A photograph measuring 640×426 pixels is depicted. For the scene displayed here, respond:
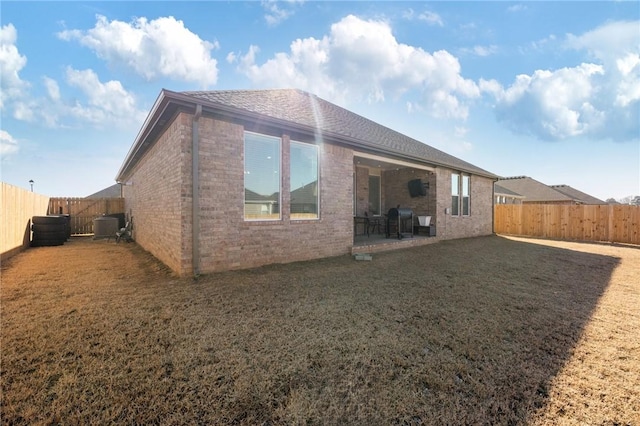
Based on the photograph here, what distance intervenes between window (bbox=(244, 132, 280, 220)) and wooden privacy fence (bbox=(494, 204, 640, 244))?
15.8 m

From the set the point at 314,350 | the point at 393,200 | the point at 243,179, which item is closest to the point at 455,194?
the point at 393,200

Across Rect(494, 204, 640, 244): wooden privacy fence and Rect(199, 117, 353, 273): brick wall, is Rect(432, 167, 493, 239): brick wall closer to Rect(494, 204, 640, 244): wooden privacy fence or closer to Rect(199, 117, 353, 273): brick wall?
Rect(494, 204, 640, 244): wooden privacy fence

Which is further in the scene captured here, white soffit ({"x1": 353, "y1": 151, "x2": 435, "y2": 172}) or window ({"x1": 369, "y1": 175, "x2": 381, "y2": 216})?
window ({"x1": 369, "y1": 175, "x2": 381, "y2": 216})

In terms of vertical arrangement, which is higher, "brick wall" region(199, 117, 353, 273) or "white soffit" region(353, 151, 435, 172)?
"white soffit" region(353, 151, 435, 172)

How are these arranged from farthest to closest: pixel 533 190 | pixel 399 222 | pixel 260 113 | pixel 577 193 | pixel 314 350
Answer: pixel 577 193, pixel 533 190, pixel 399 222, pixel 260 113, pixel 314 350

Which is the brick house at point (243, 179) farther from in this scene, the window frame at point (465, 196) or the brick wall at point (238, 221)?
the window frame at point (465, 196)

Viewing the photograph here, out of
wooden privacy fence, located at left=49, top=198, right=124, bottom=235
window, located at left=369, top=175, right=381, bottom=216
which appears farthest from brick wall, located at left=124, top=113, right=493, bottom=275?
wooden privacy fence, located at left=49, top=198, right=124, bottom=235

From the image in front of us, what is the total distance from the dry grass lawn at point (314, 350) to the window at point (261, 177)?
1580 millimetres

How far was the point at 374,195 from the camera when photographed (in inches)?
496

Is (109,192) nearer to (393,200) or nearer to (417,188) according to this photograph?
(393,200)

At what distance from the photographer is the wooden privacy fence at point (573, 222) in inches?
501

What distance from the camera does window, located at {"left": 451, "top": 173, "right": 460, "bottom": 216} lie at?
1243 cm

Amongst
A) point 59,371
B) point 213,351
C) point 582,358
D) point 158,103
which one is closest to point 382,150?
point 158,103

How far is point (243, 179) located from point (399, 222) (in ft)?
21.7
